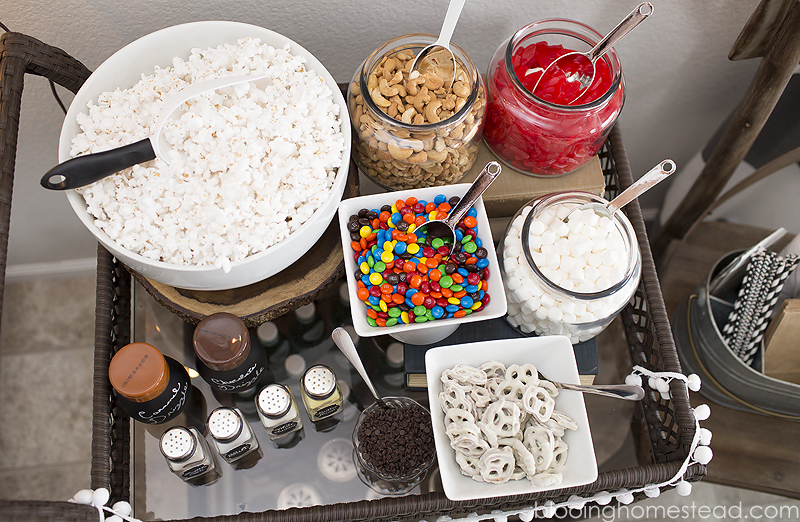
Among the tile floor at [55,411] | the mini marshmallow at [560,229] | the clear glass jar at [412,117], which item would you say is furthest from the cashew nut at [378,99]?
the tile floor at [55,411]

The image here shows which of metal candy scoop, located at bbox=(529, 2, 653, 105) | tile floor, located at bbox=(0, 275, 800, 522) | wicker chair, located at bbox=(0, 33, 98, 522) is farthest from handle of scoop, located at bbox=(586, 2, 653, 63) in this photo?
tile floor, located at bbox=(0, 275, 800, 522)

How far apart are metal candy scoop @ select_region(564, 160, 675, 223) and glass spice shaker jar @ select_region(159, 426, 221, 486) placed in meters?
0.72

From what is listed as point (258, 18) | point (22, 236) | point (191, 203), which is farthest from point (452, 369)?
point (22, 236)

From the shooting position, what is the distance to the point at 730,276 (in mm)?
1187

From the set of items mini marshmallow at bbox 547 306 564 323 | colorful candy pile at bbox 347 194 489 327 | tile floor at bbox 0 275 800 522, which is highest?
colorful candy pile at bbox 347 194 489 327

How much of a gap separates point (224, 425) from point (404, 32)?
819 millimetres

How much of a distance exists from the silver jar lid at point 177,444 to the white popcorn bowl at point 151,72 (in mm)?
237

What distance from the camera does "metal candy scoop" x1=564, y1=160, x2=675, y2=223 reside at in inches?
27.9

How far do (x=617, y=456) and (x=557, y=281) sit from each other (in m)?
0.46

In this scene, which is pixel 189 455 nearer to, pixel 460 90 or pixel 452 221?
pixel 452 221

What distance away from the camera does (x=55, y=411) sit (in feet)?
5.34

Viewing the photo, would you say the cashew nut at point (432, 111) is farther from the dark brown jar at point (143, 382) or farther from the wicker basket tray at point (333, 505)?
the dark brown jar at point (143, 382)

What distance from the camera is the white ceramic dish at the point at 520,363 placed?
75 centimetres

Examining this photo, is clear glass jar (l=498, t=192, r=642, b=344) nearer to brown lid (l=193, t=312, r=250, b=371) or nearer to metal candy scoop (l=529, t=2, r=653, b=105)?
metal candy scoop (l=529, t=2, r=653, b=105)
